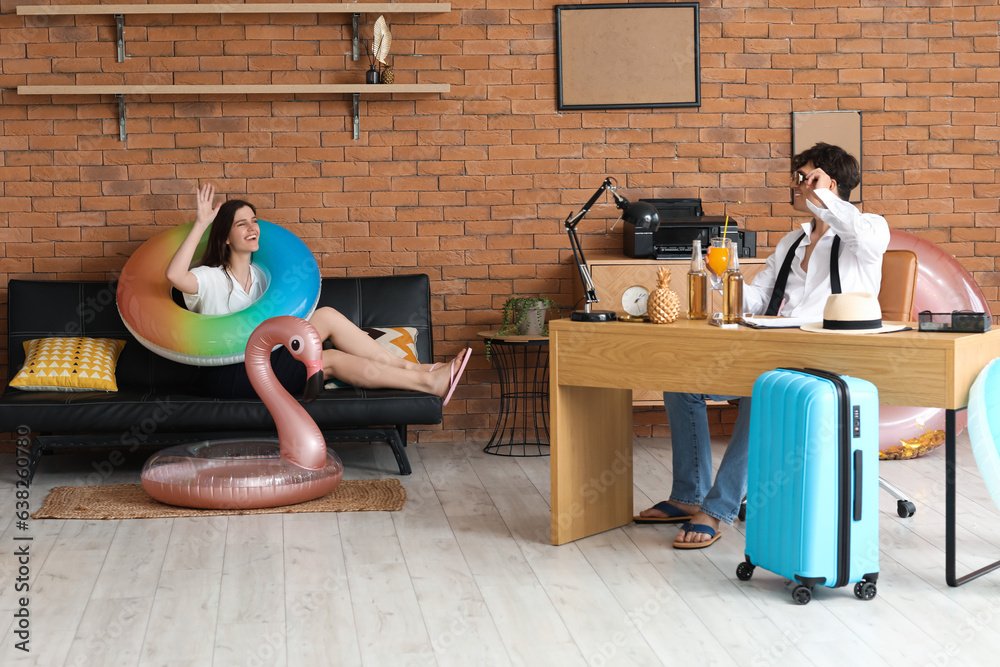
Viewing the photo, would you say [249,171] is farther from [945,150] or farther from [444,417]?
[945,150]

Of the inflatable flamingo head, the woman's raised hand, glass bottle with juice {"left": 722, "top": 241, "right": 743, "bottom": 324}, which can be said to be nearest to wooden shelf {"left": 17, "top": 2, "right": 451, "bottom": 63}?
the woman's raised hand

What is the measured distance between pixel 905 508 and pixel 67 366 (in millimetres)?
3072

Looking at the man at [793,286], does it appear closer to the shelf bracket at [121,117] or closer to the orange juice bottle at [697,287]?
the orange juice bottle at [697,287]

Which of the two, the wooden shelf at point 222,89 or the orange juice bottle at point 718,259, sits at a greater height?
the wooden shelf at point 222,89

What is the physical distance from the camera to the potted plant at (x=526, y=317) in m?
4.02

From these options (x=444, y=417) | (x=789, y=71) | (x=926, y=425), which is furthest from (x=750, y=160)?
(x=444, y=417)

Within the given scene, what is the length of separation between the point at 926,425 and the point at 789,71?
67.2 inches

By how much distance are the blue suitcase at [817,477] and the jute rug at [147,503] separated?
4.48 ft

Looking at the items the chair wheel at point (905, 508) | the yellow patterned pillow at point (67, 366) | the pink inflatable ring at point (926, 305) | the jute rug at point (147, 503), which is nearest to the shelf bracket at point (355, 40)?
the yellow patterned pillow at point (67, 366)

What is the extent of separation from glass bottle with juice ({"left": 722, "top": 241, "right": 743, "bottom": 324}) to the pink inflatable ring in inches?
56.8

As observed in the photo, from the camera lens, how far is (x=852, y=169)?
2770 millimetres

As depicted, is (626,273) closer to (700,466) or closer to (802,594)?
(700,466)

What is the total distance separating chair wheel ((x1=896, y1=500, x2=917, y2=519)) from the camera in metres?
2.96

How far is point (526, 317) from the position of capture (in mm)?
4023
